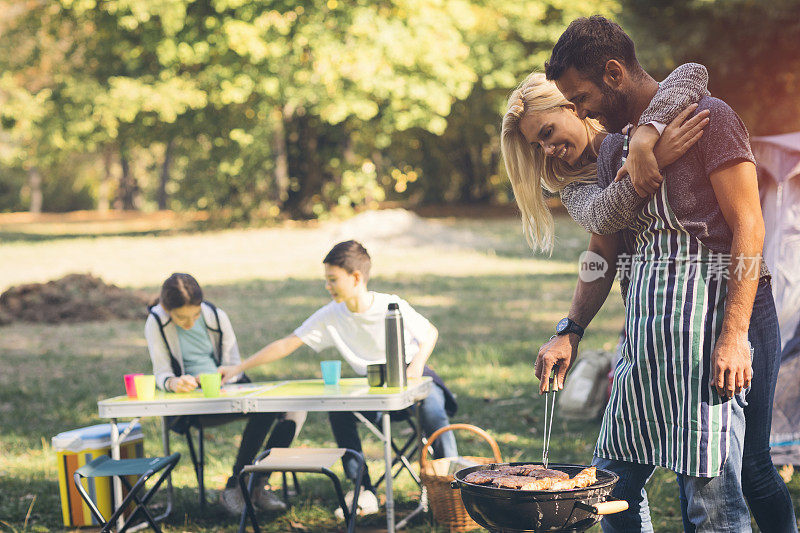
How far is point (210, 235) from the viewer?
24797 mm

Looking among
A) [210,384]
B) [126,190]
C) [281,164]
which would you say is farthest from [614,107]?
[126,190]

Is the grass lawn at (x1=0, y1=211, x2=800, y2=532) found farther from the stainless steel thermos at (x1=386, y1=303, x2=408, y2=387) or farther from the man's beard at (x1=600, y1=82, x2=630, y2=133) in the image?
the man's beard at (x1=600, y1=82, x2=630, y2=133)

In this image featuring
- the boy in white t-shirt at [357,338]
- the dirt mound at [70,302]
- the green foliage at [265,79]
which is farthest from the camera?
the green foliage at [265,79]

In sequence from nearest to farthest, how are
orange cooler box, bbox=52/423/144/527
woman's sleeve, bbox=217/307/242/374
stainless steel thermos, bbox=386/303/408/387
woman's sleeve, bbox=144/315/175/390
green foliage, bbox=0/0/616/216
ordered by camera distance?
stainless steel thermos, bbox=386/303/408/387, orange cooler box, bbox=52/423/144/527, woman's sleeve, bbox=144/315/175/390, woman's sleeve, bbox=217/307/242/374, green foliage, bbox=0/0/616/216

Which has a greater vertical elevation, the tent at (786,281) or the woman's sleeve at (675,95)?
the woman's sleeve at (675,95)

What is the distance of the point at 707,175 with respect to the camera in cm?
262

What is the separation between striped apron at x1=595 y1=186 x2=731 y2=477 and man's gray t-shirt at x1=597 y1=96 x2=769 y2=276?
3 cm

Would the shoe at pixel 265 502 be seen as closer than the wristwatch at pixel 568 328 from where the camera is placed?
No

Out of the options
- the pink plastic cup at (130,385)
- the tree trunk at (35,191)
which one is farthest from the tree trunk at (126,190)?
the pink plastic cup at (130,385)

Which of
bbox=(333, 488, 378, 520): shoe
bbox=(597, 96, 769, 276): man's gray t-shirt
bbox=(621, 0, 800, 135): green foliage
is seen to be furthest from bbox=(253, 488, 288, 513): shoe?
bbox=(621, 0, 800, 135): green foliage

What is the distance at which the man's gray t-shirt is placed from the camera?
Answer: 8.41 feet

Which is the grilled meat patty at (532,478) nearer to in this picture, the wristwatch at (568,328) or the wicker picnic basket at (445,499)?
the wristwatch at (568,328)

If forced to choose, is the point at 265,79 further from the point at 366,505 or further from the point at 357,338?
the point at 366,505

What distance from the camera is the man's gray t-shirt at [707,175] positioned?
8.41 feet
